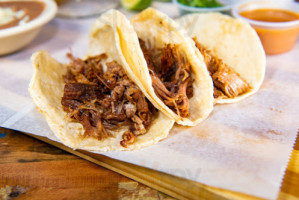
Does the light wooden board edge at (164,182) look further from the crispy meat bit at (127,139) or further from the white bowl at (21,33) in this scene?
the white bowl at (21,33)

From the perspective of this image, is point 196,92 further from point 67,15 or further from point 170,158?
point 67,15

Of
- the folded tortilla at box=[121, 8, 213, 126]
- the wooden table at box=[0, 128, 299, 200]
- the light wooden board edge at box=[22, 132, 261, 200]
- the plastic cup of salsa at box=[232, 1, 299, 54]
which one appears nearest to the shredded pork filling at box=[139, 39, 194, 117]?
the folded tortilla at box=[121, 8, 213, 126]

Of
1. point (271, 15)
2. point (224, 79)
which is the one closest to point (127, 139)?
point (224, 79)

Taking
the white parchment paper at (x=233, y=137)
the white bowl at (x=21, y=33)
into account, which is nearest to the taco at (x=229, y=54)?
the white parchment paper at (x=233, y=137)

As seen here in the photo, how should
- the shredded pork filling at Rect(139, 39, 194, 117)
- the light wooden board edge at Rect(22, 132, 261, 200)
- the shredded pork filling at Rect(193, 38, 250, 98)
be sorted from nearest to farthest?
the light wooden board edge at Rect(22, 132, 261, 200) → the shredded pork filling at Rect(139, 39, 194, 117) → the shredded pork filling at Rect(193, 38, 250, 98)

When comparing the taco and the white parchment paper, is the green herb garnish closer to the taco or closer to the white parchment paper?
the taco

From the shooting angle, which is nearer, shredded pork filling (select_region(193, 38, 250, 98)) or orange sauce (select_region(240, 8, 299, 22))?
shredded pork filling (select_region(193, 38, 250, 98))
